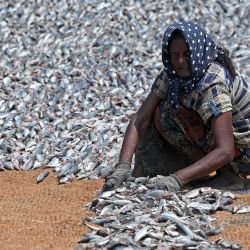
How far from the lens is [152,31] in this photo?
10000 mm

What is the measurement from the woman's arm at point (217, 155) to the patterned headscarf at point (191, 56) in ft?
0.98

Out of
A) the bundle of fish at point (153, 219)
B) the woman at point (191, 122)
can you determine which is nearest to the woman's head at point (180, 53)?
the woman at point (191, 122)

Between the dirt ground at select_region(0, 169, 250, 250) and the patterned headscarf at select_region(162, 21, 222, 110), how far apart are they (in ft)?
2.51

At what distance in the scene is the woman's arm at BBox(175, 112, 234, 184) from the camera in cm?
527

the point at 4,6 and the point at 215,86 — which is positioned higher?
the point at 215,86

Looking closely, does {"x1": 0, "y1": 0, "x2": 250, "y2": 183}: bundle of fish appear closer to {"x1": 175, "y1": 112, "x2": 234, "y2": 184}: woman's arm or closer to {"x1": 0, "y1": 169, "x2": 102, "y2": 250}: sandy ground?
{"x1": 0, "y1": 169, "x2": 102, "y2": 250}: sandy ground

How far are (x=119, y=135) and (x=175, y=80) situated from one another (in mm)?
1816

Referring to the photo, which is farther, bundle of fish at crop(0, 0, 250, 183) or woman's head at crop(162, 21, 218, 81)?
bundle of fish at crop(0, 0, 250, 183)

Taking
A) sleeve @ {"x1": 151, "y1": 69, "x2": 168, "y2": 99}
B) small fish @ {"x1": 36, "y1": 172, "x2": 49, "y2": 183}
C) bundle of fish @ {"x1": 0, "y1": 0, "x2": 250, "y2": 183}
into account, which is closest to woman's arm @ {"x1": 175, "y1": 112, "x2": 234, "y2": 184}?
sleeve @ {"x1": 151, "y1": 69, "x2": 168, "y2": 99}

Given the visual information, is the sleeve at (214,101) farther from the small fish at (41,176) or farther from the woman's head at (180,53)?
the small fish at (41,176)

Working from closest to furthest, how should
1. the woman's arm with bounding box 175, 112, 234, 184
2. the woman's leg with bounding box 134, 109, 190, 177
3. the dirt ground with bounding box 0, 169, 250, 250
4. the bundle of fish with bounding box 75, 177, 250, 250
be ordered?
the bundle of fish with bounding box 75, 177, 250, 250 < the dirt ground with bounding box 0, 169, 250, 250 < the woman's arm with bounding box 175, 112, 234, 184 < the woman's leg with bounding box 134, 109, 190, 177

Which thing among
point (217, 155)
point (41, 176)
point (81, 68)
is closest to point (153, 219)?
point (217, 155)

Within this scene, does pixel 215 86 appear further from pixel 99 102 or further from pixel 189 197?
pixel 99 102

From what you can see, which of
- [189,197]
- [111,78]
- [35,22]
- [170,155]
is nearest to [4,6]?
[35,22]
